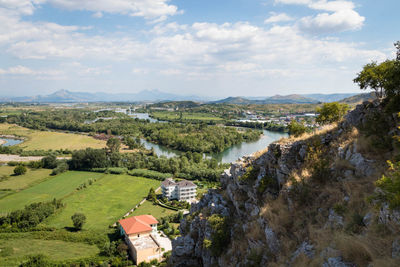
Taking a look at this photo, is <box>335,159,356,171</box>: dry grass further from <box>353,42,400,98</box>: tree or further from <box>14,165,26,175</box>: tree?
<box>14,165,26,175</box>: tree

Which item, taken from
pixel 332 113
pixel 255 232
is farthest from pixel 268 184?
pixel 332 113

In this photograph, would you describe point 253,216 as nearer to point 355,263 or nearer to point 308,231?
point 308,231

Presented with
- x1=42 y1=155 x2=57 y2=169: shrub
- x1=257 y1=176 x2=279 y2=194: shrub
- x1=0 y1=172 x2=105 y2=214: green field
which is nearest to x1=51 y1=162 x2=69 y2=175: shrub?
x1=0 y1=172 x2=105 y2=214: green field

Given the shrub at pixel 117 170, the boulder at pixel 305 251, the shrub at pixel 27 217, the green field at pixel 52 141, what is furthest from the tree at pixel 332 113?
the green field at pixel 52 141

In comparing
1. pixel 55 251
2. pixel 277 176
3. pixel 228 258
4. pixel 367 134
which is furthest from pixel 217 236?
pixel 55 251

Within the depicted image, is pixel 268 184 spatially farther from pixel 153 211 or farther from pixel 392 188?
pixel 153 211

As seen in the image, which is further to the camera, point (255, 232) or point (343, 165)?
point (255, 232)
